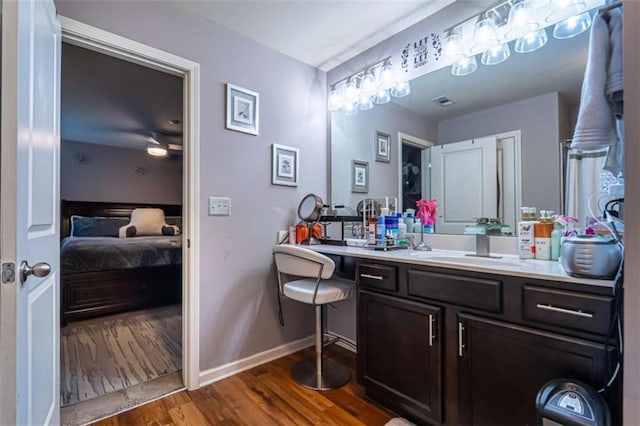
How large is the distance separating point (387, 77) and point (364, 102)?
264 millimetres

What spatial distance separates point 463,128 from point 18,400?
2.32 meters

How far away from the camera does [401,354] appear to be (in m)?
1.49

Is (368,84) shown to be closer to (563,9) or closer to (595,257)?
(563,9)

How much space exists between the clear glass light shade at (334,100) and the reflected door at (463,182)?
0.93 m

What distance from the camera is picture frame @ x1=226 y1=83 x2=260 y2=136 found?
2029 millimetres

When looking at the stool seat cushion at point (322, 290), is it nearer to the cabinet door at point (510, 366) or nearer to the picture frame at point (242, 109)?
the cabinet door at point (510, 366)

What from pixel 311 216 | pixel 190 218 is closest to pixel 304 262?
pixel 311 216

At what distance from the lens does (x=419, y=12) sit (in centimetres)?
190

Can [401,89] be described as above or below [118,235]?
above

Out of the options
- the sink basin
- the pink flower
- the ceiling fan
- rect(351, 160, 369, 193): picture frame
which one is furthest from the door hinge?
the ceiling fan

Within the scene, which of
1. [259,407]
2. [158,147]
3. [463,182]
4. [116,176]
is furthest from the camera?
[116,176]

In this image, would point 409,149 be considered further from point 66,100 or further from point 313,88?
point 66,100

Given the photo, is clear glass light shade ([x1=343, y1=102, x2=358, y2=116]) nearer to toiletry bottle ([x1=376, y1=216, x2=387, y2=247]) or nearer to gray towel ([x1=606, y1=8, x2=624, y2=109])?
toiletry bottle ([x1=376, y1=216, x2=387, y2=247])

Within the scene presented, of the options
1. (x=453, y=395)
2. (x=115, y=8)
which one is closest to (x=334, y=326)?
(x=453, y=395)
